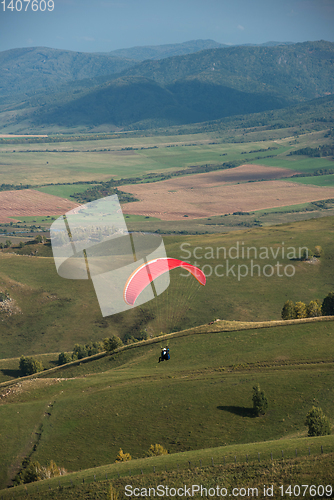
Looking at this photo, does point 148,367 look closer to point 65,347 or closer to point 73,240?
point 65,347

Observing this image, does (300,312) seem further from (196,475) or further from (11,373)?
(196,475)

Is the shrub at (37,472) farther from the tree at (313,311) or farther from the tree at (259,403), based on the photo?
the tree at (313,311)

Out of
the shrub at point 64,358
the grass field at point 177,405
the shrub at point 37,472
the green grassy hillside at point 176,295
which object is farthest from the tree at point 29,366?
the shrub at point 37,472

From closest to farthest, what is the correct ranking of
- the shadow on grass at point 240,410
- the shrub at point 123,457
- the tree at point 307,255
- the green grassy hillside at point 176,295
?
the shrub at point 123,457, the shadow on grass at point 240,410, the green grassy hillside at point 176,295, the tree at point 307,255

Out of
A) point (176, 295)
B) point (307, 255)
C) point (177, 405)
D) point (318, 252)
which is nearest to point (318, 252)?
point (318, 252)

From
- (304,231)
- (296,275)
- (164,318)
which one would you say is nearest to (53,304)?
(164,318)

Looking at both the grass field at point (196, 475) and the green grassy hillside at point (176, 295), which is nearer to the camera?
the grass field at point (196, 475)

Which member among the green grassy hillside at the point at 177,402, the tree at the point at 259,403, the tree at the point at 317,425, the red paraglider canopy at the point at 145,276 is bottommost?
the green grassy hillside at the point at 177,402

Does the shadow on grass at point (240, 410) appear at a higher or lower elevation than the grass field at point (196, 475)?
lower
